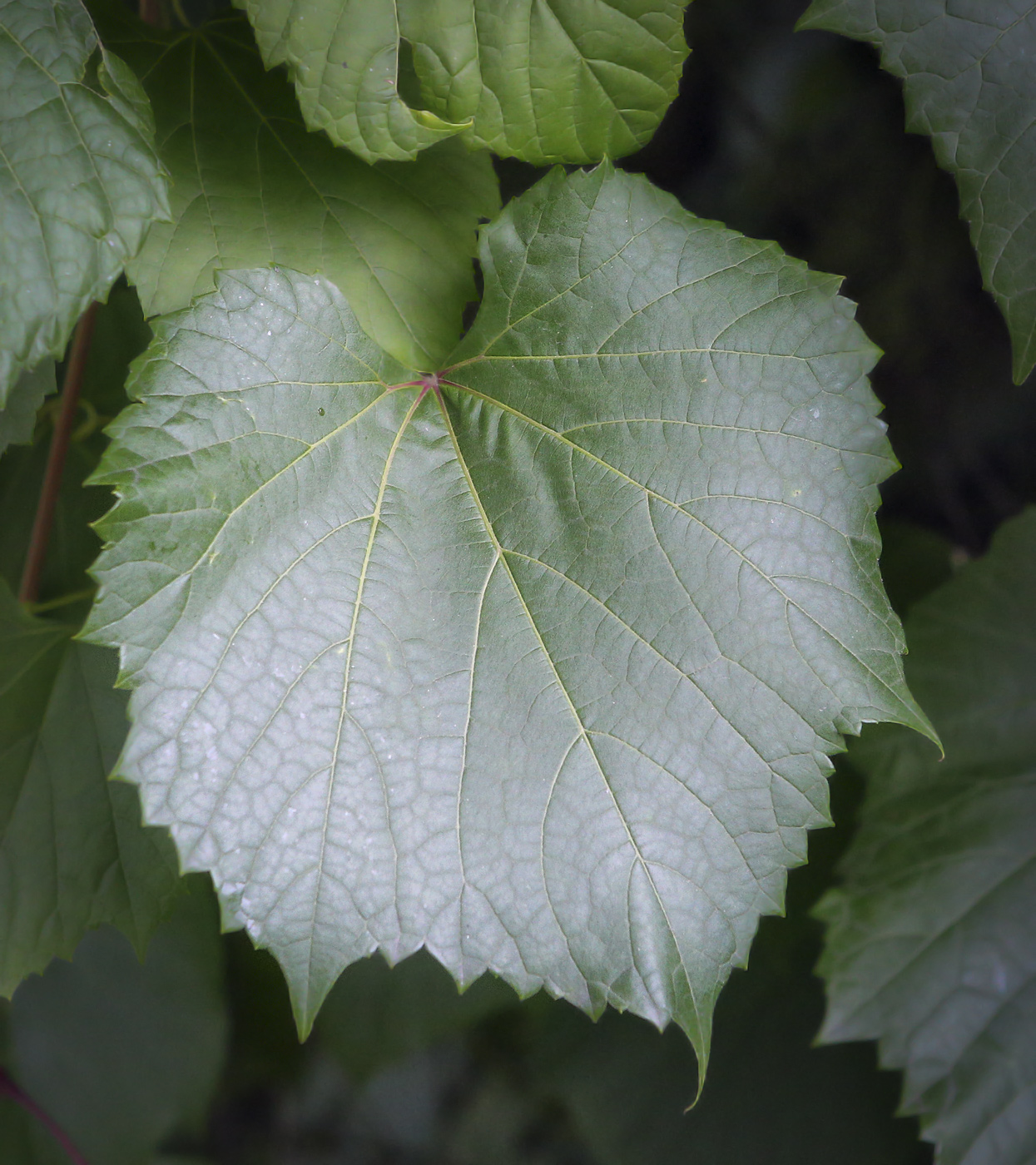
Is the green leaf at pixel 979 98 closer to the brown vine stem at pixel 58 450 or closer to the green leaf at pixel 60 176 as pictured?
the green leaf at pixel 60 176

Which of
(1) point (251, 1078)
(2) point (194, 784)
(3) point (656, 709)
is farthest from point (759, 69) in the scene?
(1) point (251, 1078)

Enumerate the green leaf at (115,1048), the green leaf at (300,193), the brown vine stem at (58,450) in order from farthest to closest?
the green leaf at (115,1048) → the brown vine stem at (58,450) → the green leaf at (300,193)

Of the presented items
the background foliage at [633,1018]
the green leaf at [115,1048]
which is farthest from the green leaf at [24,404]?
the green leaf at [115,1048]

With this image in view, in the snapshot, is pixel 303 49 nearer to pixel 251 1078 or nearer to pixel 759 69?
pixel 759 69

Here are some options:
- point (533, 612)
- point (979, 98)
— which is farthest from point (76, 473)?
point (979, 98)

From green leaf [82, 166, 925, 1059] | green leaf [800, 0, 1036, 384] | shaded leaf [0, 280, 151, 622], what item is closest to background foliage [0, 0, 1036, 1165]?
shaded leaf [0, 280, 151, 622]

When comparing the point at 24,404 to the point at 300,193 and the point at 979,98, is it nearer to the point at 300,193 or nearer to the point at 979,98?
the point at 300,193

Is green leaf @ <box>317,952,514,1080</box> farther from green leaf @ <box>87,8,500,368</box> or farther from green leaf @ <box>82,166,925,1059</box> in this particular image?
green leaf @ <box>87,8,500,368</box>
